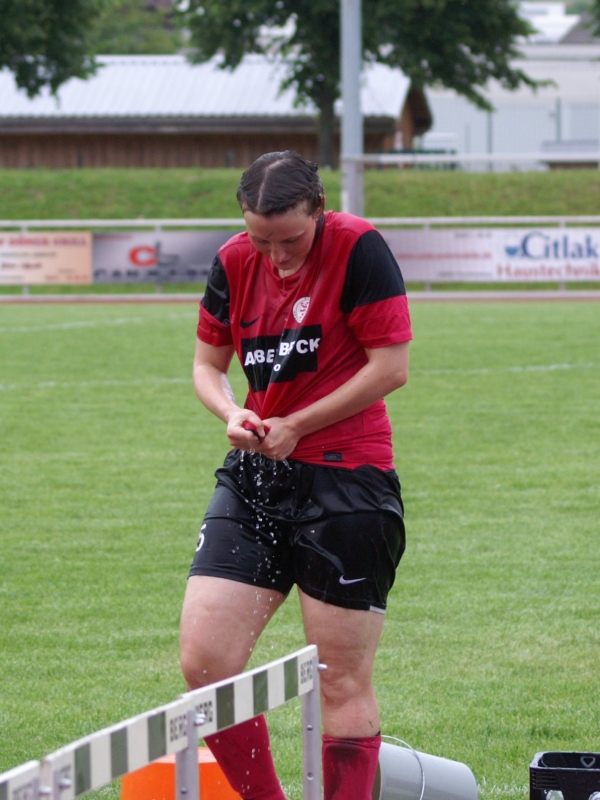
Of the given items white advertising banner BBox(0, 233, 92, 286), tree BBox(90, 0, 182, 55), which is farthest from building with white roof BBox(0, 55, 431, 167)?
tree BBox(90, 0, 182, 55)

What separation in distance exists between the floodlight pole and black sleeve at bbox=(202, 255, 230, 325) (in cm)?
1884

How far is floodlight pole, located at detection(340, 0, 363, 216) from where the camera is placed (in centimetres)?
2191

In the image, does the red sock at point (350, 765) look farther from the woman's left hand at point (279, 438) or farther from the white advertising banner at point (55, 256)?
the white advertising banner at point (55, 256)

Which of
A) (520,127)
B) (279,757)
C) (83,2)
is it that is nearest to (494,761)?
(279,757)

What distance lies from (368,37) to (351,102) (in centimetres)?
1368

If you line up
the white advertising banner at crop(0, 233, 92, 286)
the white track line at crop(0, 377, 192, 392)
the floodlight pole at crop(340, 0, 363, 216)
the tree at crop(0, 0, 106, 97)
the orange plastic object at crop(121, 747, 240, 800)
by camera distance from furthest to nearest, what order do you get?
the tree at crop(0, 0, 106, 97) < the white advertising banner at crop(0, 233, 92, 286) < the floodlight pole at crop(340, 0, 363, 216) < the white track line at crop(0, 377, 192, 392) < the orange plastic object at crop(121, 747, 240, 800)

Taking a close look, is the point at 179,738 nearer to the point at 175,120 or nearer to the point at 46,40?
the point at 46,40

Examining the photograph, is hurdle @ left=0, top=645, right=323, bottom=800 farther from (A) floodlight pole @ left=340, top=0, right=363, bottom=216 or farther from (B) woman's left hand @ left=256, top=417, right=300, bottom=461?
(A) floodlight pole @ left=340, top=0, right=363, bottom=216

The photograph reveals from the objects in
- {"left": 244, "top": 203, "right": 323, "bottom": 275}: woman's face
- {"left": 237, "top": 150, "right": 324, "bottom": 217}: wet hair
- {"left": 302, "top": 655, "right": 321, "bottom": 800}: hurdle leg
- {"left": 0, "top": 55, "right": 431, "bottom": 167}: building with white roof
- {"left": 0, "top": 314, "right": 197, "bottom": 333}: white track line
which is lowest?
{"left": 0, "top": 314, "right": 197, "bottom": 333}: white track line

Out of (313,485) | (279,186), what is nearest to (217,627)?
(313,485)

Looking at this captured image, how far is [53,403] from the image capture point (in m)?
11.6

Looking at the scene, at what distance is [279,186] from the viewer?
3.03 metres

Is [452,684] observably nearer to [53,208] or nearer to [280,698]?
[280,698]

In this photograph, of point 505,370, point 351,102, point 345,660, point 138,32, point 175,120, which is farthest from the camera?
point 138,32
